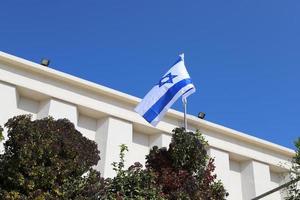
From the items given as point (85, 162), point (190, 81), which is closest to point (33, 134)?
point (85, 162)

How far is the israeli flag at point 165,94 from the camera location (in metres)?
15.9

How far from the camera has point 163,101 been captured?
52.2ft

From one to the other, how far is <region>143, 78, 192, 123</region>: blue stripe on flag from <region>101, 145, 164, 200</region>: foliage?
3672 mm

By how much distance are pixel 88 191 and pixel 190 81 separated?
614 centimetres

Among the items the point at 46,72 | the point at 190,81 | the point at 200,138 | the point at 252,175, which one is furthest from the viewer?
the point at 252,175

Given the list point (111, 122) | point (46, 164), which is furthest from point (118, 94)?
point (46, 164)

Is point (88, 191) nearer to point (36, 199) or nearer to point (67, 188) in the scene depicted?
point (67, 188)

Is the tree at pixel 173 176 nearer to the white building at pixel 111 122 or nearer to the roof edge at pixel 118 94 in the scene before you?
the white building at pixel 111 122

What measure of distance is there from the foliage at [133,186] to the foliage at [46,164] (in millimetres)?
433

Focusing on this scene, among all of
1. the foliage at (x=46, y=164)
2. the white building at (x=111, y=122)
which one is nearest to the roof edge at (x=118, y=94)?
the white building at (x=111, y=122)

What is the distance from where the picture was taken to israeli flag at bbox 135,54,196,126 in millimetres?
15859

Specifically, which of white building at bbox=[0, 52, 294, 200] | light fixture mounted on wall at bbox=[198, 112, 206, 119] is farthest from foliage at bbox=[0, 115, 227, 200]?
light fixture mounted on wall at bbox=[198, 112, 206, 119]

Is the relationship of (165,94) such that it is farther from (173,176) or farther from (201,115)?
(201,115)

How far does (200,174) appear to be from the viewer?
42.7 feet
